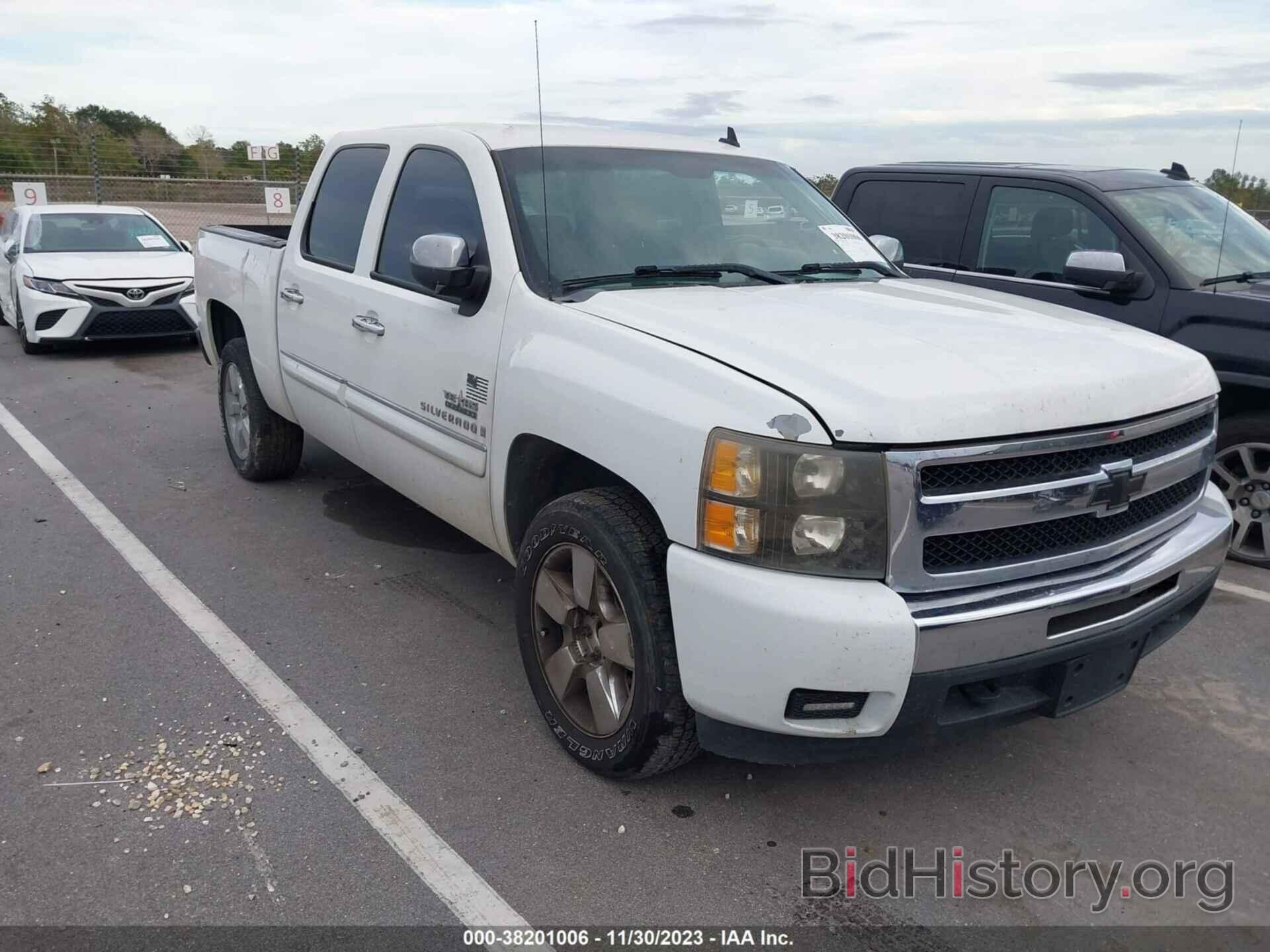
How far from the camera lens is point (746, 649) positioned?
8.39ft

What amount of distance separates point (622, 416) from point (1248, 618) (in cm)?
327

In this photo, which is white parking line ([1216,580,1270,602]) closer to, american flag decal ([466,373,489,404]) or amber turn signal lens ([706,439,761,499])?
amber turn signal lens ([706,439,761,499])

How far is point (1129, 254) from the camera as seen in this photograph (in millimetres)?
5375

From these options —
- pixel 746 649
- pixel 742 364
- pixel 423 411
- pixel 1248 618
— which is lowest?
pixel 1248 618

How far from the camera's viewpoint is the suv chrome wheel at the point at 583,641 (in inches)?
120

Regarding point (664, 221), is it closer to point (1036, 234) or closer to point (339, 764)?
point (339, 764)

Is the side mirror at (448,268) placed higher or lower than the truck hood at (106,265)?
higher

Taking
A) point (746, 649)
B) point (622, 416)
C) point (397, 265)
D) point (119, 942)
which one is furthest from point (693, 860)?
point (397, 265)

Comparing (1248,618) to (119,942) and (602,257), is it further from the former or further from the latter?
(119,942)

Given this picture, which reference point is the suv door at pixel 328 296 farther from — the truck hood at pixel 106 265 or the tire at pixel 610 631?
the truck hood at pixel 106 265

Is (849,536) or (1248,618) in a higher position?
(849,536)

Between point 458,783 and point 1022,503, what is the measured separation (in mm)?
1821

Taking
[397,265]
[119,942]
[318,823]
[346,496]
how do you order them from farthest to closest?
[346,496] < [397,265] < [318,823] < [119,942]

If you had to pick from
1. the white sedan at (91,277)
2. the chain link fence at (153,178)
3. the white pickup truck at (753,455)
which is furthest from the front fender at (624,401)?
the chain link fence at (153,178)
